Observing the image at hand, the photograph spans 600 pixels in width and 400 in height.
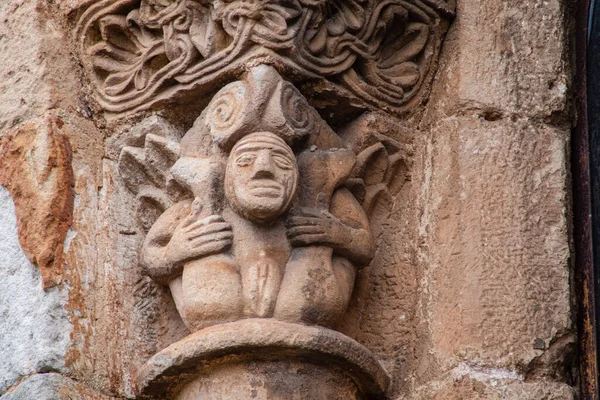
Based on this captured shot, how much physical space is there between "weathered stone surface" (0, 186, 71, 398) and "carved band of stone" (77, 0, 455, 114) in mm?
492

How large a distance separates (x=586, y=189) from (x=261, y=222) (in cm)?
84

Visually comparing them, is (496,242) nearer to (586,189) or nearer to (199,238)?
(586,189)

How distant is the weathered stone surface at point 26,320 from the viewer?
347 centimetres

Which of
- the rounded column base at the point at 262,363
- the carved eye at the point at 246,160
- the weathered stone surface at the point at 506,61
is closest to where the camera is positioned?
the rounded column base at the point at 262,363

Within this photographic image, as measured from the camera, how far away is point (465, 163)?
3664 mm

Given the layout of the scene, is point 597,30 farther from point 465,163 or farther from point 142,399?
point 142,399

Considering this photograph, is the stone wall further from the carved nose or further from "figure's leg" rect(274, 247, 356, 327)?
the carved nose

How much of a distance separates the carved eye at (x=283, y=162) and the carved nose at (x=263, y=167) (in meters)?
0.02

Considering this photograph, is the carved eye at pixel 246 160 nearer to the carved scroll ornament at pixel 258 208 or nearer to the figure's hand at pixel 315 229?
the carved scroll ornament at pixel 258 208

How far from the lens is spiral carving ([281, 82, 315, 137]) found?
3.57 m

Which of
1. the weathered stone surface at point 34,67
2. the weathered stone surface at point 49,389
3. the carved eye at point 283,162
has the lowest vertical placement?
the weathered stone surface at point 49,389

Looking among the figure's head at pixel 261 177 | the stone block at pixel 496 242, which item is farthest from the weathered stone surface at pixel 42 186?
the stone block at pixel 496 242

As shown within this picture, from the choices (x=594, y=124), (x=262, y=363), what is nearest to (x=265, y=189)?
(x=262, y=363)

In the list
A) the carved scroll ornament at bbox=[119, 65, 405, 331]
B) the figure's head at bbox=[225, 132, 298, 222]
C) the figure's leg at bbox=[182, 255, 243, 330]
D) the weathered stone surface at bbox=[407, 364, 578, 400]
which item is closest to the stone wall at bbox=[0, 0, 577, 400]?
the weathered stone surface at bbox=[407, 364, 578, 400]
